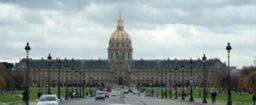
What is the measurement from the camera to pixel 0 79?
118250mm

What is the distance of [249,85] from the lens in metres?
122

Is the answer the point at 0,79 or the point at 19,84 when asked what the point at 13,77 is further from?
the point at 0,79

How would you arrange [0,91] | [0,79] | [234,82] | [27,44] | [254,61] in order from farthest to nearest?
[254,61], [234,82], [0,91], [0,79], [27,44]

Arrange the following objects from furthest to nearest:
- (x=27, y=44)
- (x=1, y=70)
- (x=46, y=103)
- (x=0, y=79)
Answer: (x=1, y=70), (x=0, y=79), (x=27, y=44), (x=46, y=103)

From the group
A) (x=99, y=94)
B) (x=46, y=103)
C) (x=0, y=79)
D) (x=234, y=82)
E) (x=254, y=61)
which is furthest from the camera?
(x=254, y=61)

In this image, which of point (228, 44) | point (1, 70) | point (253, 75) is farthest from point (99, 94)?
point (1, 70)

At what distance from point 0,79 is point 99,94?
1688 inches

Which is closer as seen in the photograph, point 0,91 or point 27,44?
point 27,44

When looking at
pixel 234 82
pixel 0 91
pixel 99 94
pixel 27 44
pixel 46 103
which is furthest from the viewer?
pixel 234 82

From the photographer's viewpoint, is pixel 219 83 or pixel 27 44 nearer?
pixel 27 44

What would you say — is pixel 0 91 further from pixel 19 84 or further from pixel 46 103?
pixel 46 103

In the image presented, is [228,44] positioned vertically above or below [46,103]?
above

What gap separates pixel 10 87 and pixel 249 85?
4594 centimetres

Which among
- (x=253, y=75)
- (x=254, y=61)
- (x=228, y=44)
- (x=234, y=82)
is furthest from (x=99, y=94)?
(x=254, y=61)
